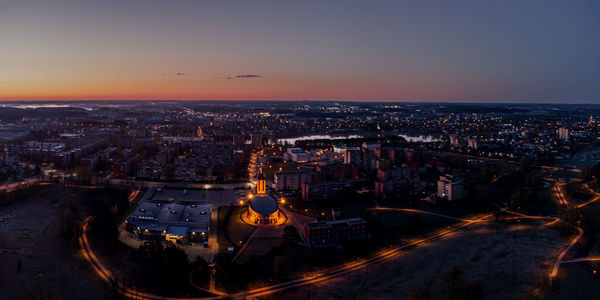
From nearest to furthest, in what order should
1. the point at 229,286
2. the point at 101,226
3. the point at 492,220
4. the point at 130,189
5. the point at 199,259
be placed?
the point at 229,286, the point at 199,259, the point at 101,226, the point at 492,220, the point at 130,189

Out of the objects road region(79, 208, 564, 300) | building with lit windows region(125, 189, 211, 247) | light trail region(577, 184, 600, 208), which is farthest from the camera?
light trail region(577, 184, 600, 208)

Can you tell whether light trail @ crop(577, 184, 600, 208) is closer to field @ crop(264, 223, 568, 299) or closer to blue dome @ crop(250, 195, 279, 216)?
field @ crop(264, 223, 568, 299)

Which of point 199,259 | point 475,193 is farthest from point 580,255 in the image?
point 199,259

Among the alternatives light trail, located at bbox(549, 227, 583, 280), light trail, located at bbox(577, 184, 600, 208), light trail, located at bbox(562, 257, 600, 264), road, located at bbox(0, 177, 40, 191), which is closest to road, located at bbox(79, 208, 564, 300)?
light trail, located at bbox(549, 227, 583, 280)

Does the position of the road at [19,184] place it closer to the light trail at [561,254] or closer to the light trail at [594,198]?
the light trail at [561,254]

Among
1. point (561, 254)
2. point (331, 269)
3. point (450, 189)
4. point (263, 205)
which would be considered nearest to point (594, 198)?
point (450, 189)

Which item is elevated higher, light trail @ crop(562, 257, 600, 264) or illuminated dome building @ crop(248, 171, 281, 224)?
illuminated dome building @ crop(248, 171, 281, 224)

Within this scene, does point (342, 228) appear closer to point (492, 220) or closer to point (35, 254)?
point (492, 220)
